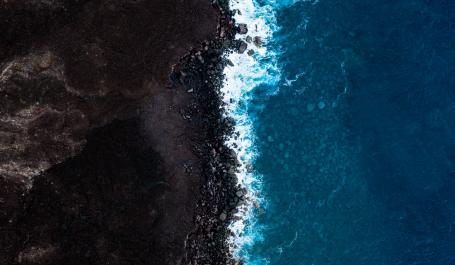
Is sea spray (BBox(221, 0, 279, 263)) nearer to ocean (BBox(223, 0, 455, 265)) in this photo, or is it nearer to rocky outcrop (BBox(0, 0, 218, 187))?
ocean (BBox(223, 0, 455, 265))

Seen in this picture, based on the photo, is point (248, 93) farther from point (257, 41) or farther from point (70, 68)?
point (70, 68)

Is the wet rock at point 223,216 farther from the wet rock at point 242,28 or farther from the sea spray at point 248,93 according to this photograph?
the wet rock at point 242,28

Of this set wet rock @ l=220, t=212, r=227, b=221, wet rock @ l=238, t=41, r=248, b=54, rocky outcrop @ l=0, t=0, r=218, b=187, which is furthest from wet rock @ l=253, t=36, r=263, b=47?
wet rock @ l=220, t=212, r=227, b=221

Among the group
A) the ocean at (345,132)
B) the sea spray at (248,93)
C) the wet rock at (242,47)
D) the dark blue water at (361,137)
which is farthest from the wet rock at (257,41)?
the dark blue water at (361,137)

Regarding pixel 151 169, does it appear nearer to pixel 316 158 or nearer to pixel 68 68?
pixel 68 68

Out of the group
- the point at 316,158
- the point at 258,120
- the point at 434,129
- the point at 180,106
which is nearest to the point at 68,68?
the point at 180,106
